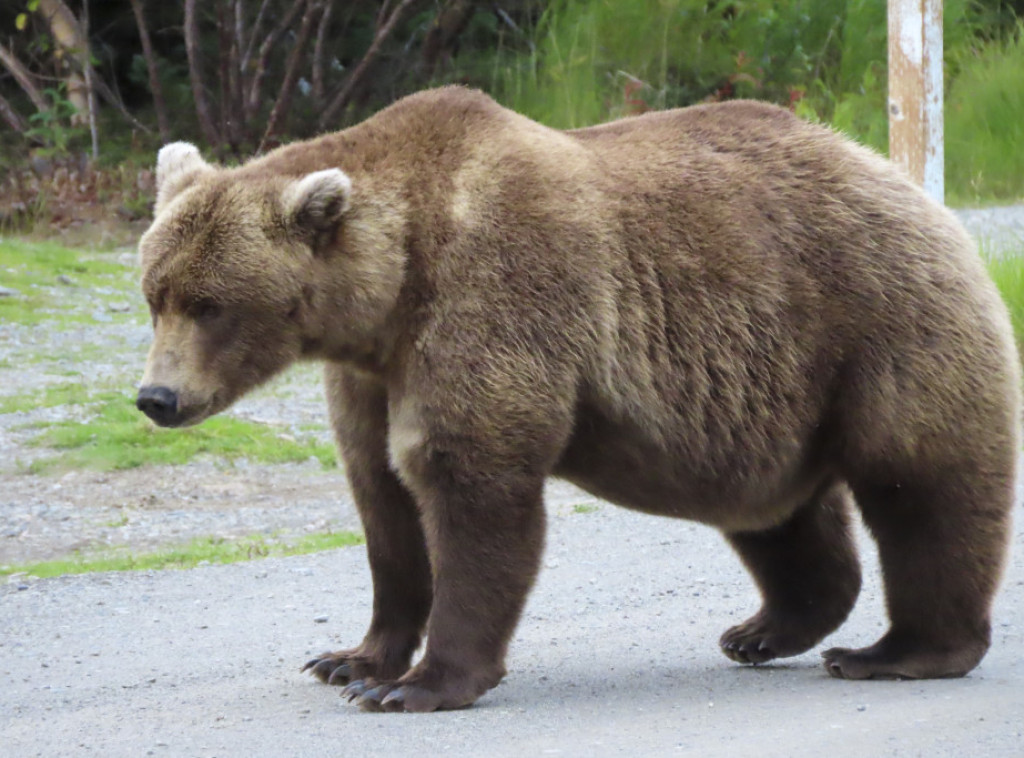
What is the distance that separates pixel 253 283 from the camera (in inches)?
182

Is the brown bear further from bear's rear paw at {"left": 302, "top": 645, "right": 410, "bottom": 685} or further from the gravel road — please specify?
the gravel road

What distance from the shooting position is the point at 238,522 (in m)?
8.61

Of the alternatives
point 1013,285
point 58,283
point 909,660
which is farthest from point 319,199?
point 58,283

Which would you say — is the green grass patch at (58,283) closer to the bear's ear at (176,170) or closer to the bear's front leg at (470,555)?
the bear's ear at (176,170)

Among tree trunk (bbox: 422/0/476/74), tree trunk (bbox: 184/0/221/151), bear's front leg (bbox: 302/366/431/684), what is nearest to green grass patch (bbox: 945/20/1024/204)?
tree trunk (bbox: 422/0/476/74)

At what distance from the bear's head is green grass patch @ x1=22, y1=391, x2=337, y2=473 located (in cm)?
499

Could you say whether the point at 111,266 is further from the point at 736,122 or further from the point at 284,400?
the point at 736,122

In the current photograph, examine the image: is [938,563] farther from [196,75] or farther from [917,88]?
[196,75]

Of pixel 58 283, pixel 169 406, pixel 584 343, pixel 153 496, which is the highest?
pixel 584 343

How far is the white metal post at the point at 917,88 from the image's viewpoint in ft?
30.9

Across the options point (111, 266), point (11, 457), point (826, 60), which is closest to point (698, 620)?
point (11, 457)

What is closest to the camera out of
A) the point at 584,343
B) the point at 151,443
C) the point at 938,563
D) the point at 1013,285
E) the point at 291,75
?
the point at 584,343

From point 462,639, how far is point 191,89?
15114 mm

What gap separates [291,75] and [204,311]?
1267 cm
